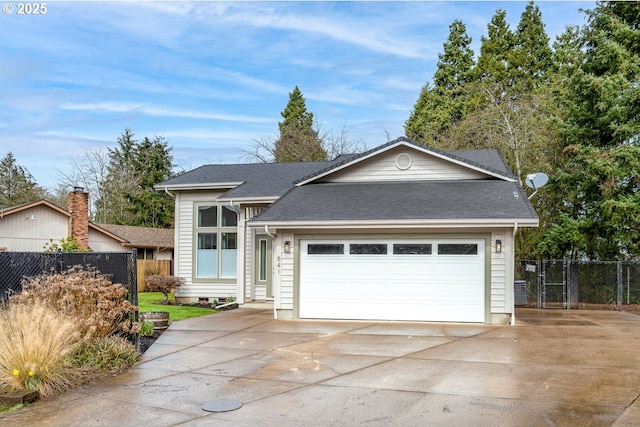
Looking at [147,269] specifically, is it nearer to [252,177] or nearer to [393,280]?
[252,177]

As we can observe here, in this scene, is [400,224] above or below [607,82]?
below

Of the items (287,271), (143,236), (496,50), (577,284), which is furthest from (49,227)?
(496,50)

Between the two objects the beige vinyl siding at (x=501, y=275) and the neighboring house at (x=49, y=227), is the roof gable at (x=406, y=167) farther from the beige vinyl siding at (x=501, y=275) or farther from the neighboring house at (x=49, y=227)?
the neighboring house at (x=49, y=227)

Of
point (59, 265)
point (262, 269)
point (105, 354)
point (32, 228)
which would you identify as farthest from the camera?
point (32, 228)

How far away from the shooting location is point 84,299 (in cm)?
831

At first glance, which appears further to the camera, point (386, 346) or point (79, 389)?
point (386, 346)

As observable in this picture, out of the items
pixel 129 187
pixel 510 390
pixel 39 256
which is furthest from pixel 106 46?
pixel 129 187

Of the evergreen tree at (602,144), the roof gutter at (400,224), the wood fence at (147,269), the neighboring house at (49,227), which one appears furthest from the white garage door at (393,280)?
the wood fence at (147,269)

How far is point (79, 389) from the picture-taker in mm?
6918

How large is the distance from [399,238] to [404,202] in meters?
0.93

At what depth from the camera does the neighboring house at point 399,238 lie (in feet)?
39.9

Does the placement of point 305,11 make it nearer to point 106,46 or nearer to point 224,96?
point 106,46

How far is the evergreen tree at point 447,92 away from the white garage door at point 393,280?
20076 mm

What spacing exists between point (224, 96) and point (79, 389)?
1756 centimetres
